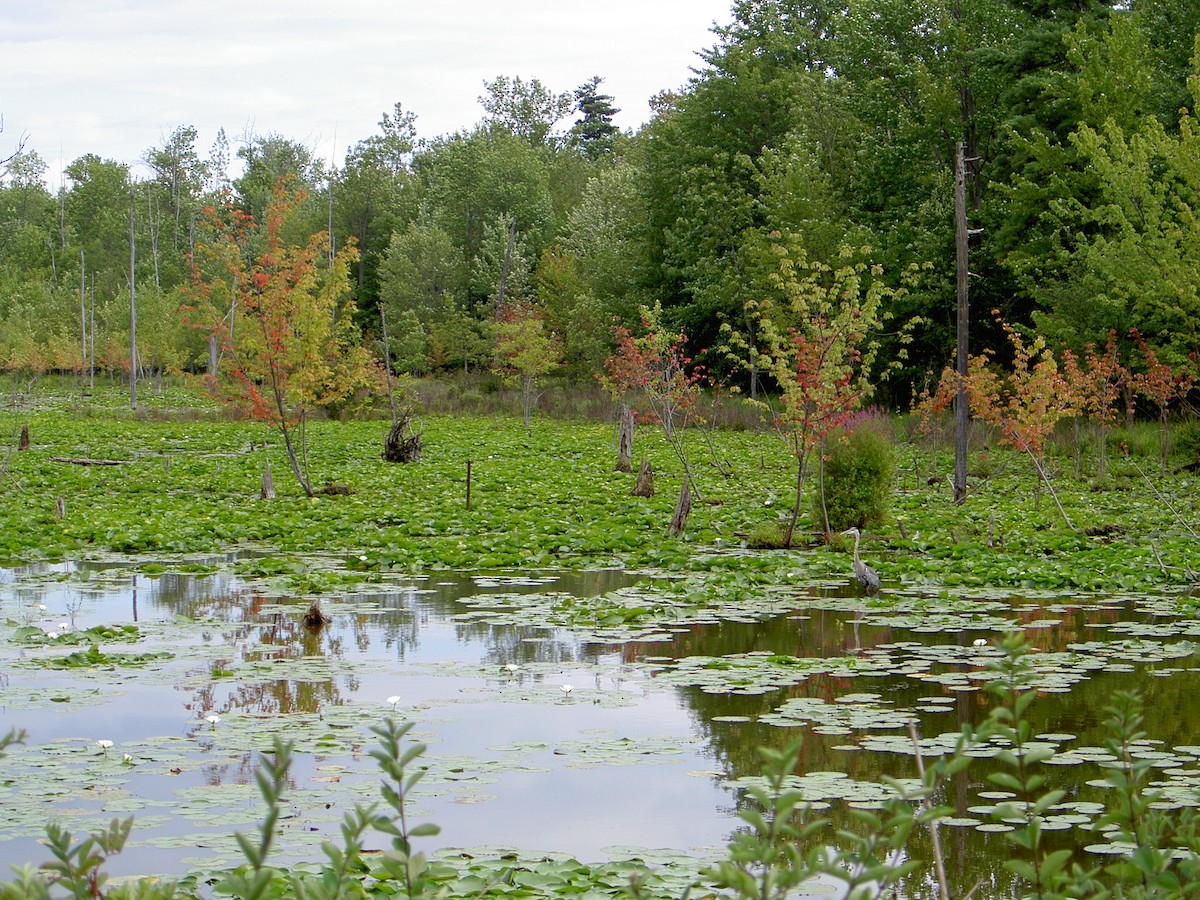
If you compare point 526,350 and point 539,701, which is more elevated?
point 526,350

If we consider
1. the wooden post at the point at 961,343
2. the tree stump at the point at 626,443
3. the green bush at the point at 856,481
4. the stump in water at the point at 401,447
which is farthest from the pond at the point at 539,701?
the stump in water at the point at 401,447

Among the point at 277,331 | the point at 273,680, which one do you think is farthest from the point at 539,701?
the point at 277,331

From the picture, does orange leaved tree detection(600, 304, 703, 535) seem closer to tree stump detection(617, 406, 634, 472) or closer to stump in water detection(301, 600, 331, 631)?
tree stump detection(617, 406, 634, 472)

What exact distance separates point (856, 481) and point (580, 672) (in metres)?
8.38

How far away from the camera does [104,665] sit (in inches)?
357

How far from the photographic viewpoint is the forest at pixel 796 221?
25.5m

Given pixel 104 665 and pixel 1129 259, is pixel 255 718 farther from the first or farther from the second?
pixel 1129 259

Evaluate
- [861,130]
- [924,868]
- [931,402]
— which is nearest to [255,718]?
[924,868]

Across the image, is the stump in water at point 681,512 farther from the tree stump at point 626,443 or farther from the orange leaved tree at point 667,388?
the tree stump at point 626,443

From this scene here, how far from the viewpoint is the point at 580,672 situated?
9.05 meters

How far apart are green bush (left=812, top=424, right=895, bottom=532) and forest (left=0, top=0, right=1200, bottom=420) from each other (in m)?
1.91

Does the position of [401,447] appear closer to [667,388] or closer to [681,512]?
[667,388]

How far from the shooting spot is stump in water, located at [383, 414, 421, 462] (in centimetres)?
2689

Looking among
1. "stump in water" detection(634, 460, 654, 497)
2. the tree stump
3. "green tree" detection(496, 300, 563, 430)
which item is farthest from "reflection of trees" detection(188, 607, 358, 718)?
"green tree" detection(496, 300, 563, 430)
